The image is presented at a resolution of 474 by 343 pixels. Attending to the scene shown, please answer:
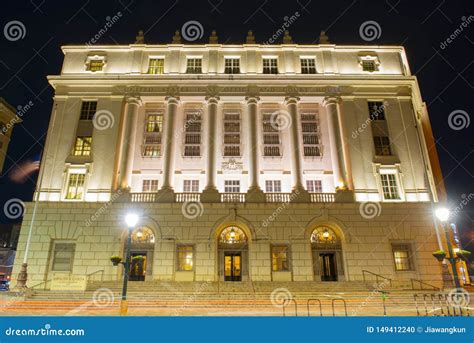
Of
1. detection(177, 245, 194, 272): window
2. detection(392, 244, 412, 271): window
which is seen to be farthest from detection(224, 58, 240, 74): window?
detection(392, 244, 412, 271): window

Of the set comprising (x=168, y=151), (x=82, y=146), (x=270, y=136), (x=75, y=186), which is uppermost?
(x=270, y=136)

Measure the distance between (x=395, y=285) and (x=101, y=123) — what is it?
92.1 ft

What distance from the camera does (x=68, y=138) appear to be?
2981cm

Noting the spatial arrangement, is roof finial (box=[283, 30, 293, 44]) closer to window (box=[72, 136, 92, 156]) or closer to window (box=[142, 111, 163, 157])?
window (box=[142, 111, 163, 157])

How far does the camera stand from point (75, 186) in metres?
28.5

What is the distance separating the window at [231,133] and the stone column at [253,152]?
4.57 feet

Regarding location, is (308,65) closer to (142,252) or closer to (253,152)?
(253,152)

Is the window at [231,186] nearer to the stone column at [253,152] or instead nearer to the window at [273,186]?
the stone column at [253,152]

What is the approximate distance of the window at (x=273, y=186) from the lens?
29797 millimetres

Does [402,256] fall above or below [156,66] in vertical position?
below

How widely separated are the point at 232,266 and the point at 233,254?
0.94m

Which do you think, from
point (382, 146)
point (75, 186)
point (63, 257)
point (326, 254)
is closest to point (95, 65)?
point (75, 186)

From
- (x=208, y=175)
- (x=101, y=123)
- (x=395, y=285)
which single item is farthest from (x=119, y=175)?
(x=395, y=285)

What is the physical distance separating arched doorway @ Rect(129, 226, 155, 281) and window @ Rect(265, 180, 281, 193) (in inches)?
420
